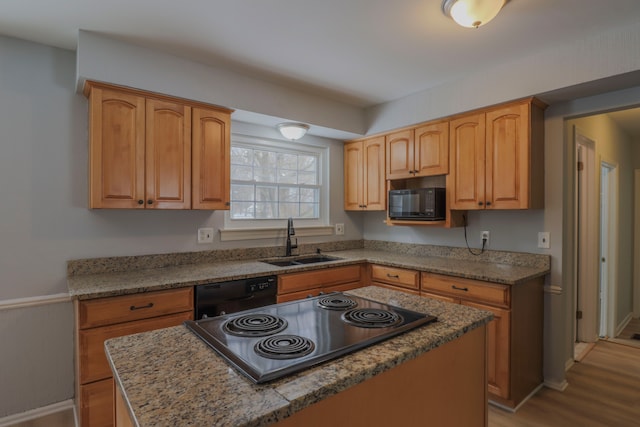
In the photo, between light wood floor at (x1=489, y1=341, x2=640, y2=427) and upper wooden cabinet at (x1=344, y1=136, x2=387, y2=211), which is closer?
light wood floor at (x1=489, y1=341, x2=640, y2=427)

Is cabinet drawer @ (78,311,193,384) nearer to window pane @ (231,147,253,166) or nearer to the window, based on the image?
the window

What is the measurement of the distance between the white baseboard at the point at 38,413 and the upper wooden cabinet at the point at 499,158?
3.27 metres

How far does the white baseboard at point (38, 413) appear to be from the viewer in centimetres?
219

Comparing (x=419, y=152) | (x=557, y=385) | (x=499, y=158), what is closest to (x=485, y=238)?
(x=499, y=158)

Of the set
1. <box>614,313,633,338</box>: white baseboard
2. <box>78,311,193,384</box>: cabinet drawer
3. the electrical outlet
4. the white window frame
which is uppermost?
the white window frame

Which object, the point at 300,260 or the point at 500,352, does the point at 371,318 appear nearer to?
the point at 500,352

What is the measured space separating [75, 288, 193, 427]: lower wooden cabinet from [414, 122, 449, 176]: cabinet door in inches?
99.0

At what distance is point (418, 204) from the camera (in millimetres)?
3146

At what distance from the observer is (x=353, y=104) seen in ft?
11.7

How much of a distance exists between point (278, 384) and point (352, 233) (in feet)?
10.7

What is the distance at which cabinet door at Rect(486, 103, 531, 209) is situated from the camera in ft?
8.31

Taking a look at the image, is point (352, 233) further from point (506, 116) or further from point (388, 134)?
point (506, 116)

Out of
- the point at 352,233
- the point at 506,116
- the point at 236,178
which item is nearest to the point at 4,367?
the point at 236,178

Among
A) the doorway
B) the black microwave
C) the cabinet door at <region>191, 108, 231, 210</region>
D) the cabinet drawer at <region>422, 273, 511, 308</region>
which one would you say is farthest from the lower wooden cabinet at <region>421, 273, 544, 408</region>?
the cabinet door at <region>191, 108, 231, 210</region>
